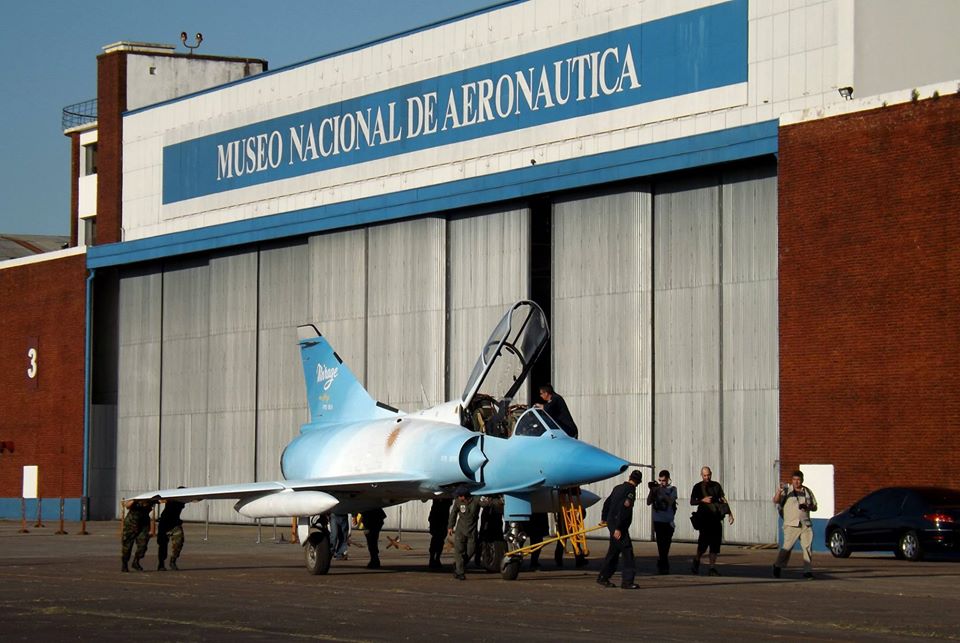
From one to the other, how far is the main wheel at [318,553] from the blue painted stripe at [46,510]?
26467 mm

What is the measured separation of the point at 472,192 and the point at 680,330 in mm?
7314

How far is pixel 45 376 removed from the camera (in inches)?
2039

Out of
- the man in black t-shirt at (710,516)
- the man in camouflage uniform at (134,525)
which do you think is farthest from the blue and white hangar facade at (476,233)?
the man in camouflage uniform at (134,525)

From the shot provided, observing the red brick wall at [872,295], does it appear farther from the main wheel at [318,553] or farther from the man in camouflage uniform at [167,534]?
the man in camouflage uniform at [167,534]

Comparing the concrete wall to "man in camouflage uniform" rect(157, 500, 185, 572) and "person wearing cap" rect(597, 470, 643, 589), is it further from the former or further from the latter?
"man in camouflage uniform" rect(157, 500, 185, 572)

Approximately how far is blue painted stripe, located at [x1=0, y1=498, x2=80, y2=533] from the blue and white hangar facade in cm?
105

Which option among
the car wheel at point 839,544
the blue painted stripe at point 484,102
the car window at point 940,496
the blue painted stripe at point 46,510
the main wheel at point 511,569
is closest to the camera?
the main wheel at point 511,569

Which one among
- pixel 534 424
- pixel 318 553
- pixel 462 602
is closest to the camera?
pixel 462 602

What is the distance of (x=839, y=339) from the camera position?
29.6 metres

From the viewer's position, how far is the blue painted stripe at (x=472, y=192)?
31.7m

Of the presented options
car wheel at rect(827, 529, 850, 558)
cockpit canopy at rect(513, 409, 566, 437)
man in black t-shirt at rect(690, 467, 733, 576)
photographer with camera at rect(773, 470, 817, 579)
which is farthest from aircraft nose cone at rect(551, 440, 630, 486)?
car wheel at rect(827, 529, 850, 558)

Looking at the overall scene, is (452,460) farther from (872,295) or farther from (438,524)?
(872,295)

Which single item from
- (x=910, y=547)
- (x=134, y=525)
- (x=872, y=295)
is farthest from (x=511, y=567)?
(x=872, y=295)

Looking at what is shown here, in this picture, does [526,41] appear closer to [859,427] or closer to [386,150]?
[386,150]
